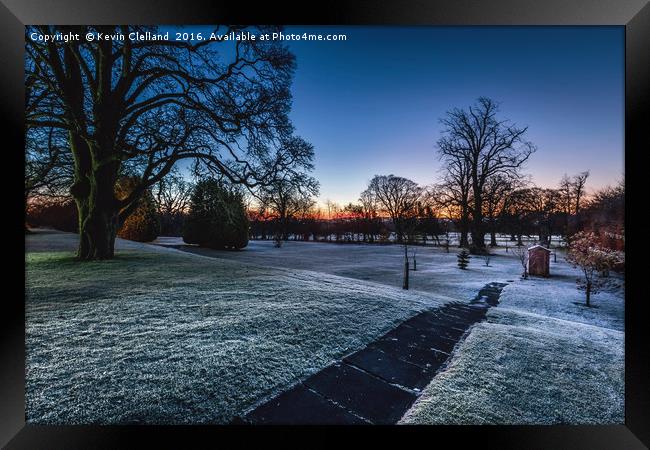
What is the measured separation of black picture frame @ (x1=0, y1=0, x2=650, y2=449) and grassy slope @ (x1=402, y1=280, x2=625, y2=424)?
236 millimetres

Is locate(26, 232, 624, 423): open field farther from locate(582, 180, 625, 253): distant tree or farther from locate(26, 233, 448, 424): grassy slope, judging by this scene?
locate(582, 180, 625, 253): distant tree

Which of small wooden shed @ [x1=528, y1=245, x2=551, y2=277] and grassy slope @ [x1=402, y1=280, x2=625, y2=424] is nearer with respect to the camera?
grassy slope @ [x1=402, y1=280, x2=625, y2=424]

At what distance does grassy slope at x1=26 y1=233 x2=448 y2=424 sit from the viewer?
2.01 metres

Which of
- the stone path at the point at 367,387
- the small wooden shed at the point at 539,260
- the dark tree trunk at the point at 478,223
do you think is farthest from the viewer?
the small wooden shed at the point at 539,260

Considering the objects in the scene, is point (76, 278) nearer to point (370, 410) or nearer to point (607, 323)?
point (370, 410)

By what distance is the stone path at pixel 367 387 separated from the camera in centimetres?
212

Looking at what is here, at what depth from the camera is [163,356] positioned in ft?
7.90

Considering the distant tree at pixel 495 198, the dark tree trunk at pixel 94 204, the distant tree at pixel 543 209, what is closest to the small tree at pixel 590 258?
the distant tree at pixel 543 209

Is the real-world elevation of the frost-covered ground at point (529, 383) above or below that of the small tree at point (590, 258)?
below

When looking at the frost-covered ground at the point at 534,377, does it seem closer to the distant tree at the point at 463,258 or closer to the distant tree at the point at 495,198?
the distant tree at the point at 495,198

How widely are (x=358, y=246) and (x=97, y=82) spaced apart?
22.1 feet

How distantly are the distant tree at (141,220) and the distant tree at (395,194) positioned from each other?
5.02 metres

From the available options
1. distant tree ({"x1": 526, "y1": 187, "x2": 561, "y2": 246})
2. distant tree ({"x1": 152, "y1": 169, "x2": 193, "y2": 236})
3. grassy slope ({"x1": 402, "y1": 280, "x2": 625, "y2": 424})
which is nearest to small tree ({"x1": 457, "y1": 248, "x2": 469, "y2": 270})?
distant tree ({"x1": 526, "y1": 187, "x2": 561, "y2": 246})

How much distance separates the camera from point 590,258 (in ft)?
14.0
